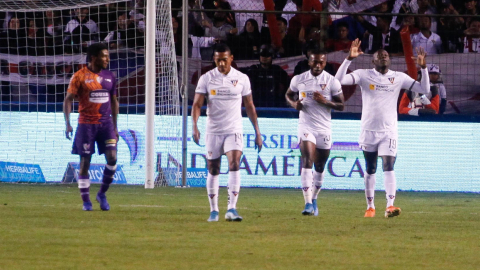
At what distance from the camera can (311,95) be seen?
11055 millimetres

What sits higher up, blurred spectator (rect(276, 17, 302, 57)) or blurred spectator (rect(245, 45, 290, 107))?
blurred spectator (rect(276, 17, 302, 57))

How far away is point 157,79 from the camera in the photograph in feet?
54.4

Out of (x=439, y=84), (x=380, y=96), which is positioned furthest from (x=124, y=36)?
(x=380, y=96)

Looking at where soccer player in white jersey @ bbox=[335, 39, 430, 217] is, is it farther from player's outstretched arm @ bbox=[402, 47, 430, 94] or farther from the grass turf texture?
the grass turf texture

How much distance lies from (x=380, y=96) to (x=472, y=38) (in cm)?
Result: 750

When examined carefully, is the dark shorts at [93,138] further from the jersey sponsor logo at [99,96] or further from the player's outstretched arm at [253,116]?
the player's outstretched arm at [253,116]

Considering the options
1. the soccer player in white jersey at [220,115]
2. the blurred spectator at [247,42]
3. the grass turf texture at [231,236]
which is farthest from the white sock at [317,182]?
the blurred spectator at [247,42]

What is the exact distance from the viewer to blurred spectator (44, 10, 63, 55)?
1752cm

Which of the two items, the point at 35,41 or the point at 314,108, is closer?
the point at 314,108

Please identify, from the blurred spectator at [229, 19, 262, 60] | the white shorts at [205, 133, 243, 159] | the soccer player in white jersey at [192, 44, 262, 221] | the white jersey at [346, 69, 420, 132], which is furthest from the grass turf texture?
the blurred spectator at [229, 19, 262, 60]

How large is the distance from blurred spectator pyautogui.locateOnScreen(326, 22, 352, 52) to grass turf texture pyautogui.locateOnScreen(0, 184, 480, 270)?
501 centimetres

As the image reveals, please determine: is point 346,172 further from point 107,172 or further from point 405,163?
point 107,172

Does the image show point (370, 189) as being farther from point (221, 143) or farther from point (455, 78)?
point (455, 78)

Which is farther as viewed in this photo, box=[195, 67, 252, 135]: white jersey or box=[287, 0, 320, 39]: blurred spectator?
box=[287, 0, 320, 39]: blurred spectator
